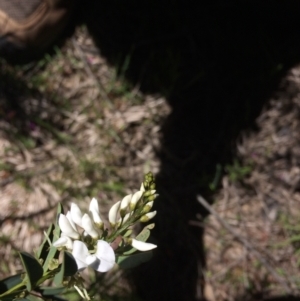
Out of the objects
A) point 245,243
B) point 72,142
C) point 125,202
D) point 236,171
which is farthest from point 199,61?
point 125,202

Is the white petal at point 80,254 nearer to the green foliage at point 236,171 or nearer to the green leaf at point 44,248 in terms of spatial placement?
the green leaf at point 44,248

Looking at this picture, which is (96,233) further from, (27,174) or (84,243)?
(27,174)

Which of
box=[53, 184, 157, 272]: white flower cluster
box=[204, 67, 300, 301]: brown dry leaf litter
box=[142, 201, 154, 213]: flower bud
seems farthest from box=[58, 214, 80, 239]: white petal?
box=[204, 67, 300, 301]: brown dry leaf litter

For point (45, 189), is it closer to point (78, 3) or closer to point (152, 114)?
point (152, 114)

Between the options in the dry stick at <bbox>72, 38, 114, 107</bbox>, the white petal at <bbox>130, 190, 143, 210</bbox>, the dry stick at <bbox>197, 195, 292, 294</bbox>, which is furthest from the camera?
the dry stick at <bbox>72, 38, 114, 107</bbox>

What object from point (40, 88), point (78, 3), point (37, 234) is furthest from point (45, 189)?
point (78, 3)

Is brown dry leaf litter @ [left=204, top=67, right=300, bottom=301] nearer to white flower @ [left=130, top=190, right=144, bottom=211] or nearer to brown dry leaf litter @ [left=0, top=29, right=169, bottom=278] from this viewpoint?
brown dry leaf litter @ [left=0, top=29, right=169, bottom=278]

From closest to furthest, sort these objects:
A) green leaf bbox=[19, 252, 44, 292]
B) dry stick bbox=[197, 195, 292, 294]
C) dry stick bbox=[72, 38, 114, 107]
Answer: green leaf bbox=[19, 252, 44, 292] → dry stick bbox=[197, 195, 292, 294] → dry stick bbox=[72, 38, 114, 107]
